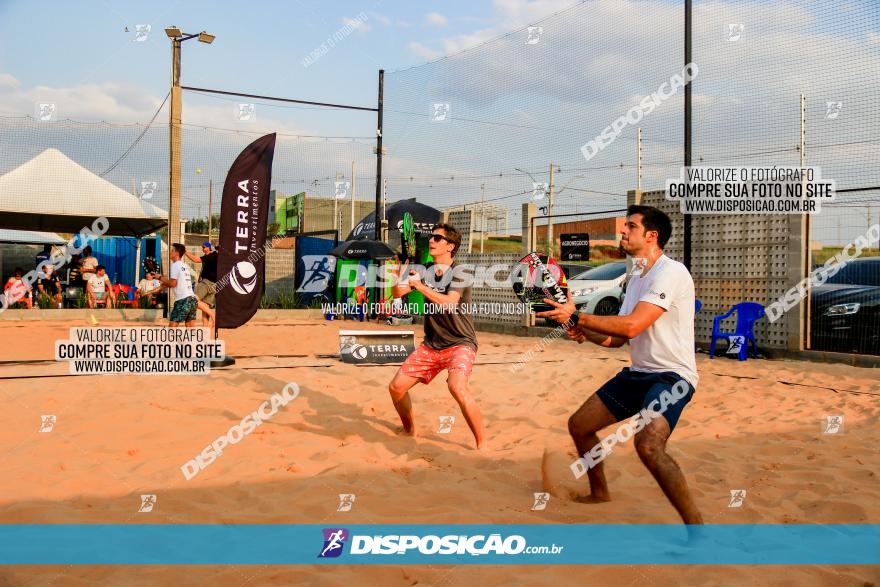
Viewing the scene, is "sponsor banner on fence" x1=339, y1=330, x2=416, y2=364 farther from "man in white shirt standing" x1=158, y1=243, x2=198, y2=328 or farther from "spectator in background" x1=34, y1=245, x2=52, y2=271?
"spectator in background" x1=34, y1=245, x2=52, y2=271

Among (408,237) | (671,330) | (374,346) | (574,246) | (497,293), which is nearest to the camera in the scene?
(671,330)

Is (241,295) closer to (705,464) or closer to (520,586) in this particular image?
(705,464)

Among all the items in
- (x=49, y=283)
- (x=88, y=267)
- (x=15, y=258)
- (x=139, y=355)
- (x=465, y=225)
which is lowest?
(x=139, y=355)

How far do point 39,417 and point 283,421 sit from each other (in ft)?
6.38

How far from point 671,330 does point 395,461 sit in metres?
2.14

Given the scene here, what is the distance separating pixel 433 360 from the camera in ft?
16.7

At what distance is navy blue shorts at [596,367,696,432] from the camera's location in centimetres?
327

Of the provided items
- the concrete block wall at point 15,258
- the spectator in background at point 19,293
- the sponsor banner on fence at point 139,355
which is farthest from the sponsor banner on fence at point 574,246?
the concrete block wall at point 15,258

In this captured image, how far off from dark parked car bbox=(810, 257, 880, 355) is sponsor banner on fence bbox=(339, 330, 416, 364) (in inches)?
223

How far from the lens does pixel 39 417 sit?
539 cm

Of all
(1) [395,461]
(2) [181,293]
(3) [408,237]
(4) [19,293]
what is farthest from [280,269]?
(1) [395,461]

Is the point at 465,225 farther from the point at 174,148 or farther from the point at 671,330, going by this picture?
the point at 671,330

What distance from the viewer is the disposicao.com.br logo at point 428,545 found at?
304cm

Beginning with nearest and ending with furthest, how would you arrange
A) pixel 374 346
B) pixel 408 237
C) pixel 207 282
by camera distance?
pixel 374 346, pixel 207 282, pixel 408 237
